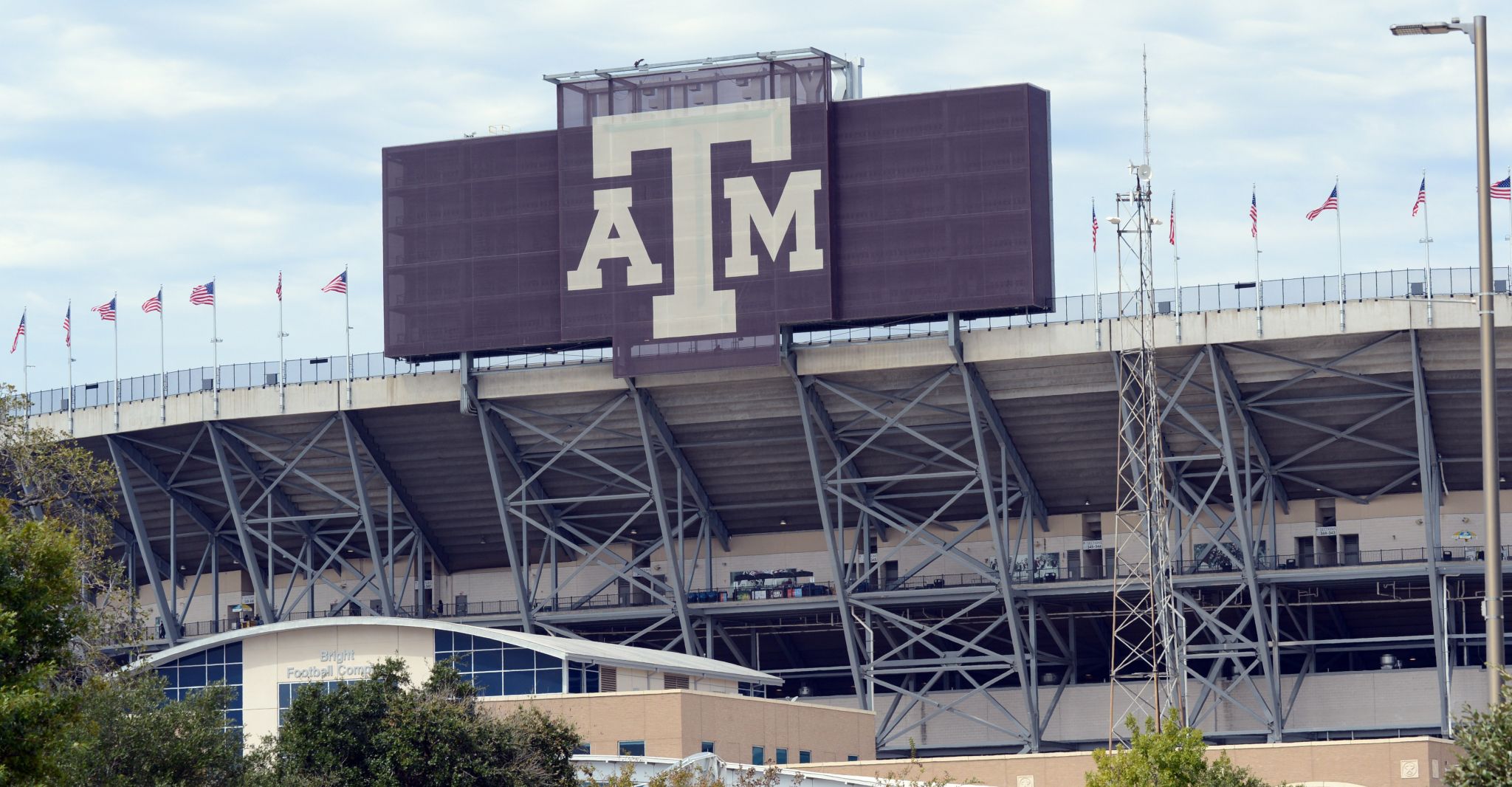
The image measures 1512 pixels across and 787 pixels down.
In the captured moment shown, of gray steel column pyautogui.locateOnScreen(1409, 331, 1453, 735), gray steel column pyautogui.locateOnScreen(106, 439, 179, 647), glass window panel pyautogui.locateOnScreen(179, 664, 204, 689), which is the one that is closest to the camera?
glass window panel pyautogui.locateOnScreen(179, 664, 204, 689)

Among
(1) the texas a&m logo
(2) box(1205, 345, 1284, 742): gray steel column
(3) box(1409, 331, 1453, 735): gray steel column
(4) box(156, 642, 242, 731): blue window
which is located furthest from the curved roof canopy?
(3) box(1409, 331, 1453, 735): gray steel column

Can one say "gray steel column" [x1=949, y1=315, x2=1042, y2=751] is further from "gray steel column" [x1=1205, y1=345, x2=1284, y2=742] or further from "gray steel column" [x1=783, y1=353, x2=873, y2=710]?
"gray steel column" [x1=1205, y1=345, x2=1284, y2=742]

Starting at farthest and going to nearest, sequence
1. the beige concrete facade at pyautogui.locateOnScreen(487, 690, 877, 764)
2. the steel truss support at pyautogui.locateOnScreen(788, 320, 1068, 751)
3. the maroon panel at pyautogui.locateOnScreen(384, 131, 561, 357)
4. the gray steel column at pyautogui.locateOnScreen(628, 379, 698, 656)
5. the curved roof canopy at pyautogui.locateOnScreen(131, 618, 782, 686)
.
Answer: the maroon panel at pyautogui.locateOnScreen(384, 131, 561, 357)
the gray steel column at pyautogui.locateOnScreen(628, 379, 698, 656)
the steel truss support at pyautogui.locateOnScreen(788, 320, 1068, 751)
the curved roof canopy at pyautogui.locateOnScreen(131, 618, 782, 686)
the beige concrete facade at pyautogui.locateOnScreen(487, 690, 877, 764)

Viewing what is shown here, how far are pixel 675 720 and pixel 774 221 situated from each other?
24893 mm

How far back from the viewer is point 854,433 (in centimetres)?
8700

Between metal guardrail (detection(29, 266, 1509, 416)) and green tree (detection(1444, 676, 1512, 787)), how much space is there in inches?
1685

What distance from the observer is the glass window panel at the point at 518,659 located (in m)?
71.9

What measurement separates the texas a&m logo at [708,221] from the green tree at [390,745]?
118 ft

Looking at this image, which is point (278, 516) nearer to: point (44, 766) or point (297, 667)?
point (297, 667)

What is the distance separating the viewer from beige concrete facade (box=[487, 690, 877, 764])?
65.8m

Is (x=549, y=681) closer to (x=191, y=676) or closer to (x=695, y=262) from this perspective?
(x=191, y=676)

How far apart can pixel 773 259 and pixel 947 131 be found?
8.28 metres

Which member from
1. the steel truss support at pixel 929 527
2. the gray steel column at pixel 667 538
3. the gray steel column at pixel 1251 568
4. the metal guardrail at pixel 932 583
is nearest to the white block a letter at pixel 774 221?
the steel truss support at pixel 929 527

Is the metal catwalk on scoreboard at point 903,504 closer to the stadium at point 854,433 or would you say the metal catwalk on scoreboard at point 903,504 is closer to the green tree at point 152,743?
the stadium at point 854,433
